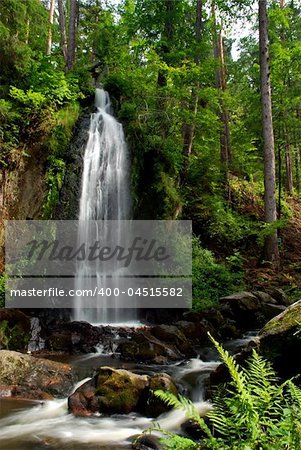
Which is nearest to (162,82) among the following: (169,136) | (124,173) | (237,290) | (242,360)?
(169,136)

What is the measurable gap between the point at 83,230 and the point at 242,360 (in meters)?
7.83

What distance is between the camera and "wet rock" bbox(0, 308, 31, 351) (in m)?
8.36

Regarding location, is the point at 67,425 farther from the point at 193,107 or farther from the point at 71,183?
the point at 193,107

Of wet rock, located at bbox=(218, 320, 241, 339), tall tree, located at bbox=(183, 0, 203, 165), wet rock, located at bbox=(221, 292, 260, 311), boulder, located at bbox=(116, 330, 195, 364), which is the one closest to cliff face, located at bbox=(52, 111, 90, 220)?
tall tree, located at bbox=(183, 0, 203, 165)

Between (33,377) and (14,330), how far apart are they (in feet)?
8.39

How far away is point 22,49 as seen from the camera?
A: 1048 centimetres

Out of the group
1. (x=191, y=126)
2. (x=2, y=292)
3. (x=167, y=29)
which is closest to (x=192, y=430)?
(x=2, y=292)

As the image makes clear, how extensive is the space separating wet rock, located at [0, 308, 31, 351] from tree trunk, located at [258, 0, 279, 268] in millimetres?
7979

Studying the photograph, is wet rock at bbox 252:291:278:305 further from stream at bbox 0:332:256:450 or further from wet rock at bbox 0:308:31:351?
wet rock at bbox 0:308:31:351

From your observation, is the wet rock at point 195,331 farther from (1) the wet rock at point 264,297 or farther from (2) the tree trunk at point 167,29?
(2) the tree trunk at point 167,29

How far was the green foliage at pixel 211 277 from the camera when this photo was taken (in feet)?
37.7

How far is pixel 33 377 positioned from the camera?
20.6 feet

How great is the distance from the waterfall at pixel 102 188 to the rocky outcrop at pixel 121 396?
5495mm

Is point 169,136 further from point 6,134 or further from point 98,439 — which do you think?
point 98,439
